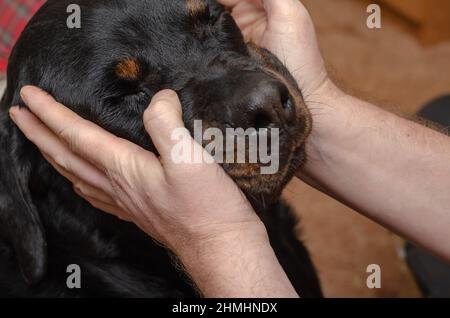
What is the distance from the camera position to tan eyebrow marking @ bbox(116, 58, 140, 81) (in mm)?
1781

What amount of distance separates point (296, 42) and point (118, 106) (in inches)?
24.5

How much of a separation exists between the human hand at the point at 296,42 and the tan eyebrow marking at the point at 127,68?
1.71ft

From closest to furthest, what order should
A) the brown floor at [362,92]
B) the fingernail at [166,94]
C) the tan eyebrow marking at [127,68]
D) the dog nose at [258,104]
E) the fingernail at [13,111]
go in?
the dog nose at [258,104] → the fingernail at [166,94] → the tan eyebrow marking at [127,68] → the fingernail at [13,111] → the brown floor at [362,92]

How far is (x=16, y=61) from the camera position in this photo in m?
1.92

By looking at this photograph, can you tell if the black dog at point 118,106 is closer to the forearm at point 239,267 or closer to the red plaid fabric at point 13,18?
the forearm at point 239,267

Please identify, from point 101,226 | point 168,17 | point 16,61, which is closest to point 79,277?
point 101,226

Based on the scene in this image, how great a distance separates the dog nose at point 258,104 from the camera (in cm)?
157

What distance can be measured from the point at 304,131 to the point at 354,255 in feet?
5.80

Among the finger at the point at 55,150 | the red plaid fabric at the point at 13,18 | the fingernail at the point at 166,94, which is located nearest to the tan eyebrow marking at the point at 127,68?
the fingernail at the point at 166,94

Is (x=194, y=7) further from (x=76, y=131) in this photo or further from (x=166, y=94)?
(x=76, y=131)

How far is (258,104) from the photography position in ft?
5.12

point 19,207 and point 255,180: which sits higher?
point 255,180

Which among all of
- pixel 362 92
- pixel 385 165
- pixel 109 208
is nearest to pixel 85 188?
pixel 109 208

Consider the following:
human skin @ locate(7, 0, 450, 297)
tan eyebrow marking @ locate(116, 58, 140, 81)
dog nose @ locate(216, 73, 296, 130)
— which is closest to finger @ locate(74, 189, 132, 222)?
human skin @ locate(7, 0, 450, 297)
